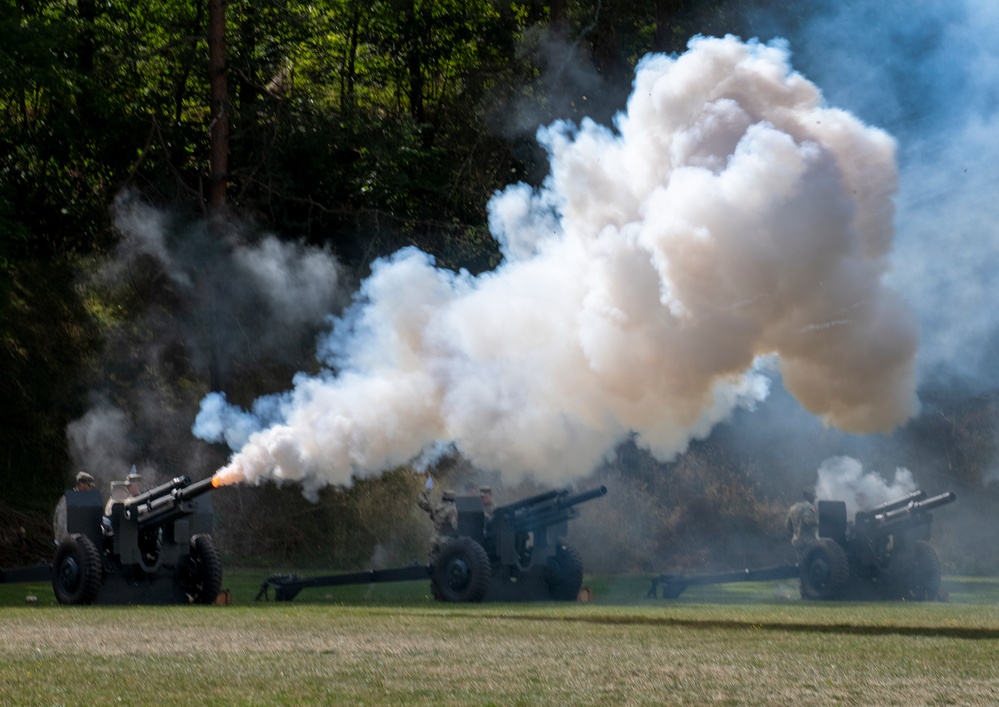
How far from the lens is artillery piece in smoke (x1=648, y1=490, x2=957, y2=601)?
70.9 ft

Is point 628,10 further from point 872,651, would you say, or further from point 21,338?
point 872,651

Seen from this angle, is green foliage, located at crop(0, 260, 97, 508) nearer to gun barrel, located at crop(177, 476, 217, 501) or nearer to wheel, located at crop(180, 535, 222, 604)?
wheel, located at crop(180, 535, 222, 604)

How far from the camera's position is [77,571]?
20016 mm

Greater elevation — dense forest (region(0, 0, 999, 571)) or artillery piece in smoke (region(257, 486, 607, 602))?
dense forest (region(0, 0, 999, 571))

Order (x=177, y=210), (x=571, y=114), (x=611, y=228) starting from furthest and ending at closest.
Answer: (x=177, y=210)
(x=571, y=114)
(x=611, y=228)

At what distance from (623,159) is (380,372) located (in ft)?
14.8

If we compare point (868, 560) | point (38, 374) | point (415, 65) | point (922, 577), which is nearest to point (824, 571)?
point (868, 560)

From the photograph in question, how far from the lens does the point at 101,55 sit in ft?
128

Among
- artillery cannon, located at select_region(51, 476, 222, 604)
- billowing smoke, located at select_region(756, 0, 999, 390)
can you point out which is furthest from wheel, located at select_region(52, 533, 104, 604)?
Result: billowing smoke, located at select_region(756, 0, 999, 390)

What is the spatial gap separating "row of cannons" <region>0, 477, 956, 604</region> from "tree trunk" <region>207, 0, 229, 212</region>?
14223mm

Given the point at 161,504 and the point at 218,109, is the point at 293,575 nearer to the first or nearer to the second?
the point at 161,504

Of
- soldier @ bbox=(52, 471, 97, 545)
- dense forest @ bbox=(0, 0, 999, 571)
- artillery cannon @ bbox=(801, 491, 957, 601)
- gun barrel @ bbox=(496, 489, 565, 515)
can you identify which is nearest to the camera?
gun barrel @ bbox=(496, 489, 565, 515)

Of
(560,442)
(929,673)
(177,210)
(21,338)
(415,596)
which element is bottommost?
(929,673)

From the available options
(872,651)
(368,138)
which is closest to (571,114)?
(368,138)
